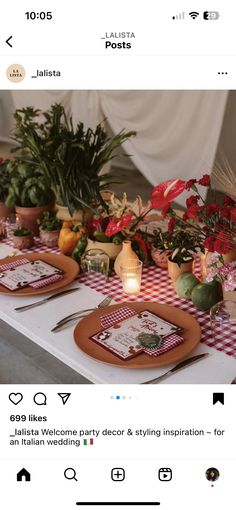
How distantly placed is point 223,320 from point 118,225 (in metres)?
0.37

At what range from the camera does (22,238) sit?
4.92ft

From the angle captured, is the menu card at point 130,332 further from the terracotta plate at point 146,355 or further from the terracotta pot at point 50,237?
the terracotta pot at point 50,237

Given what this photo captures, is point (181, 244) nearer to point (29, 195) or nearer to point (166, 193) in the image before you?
point (166, 193)

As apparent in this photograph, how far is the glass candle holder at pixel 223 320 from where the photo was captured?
108cm

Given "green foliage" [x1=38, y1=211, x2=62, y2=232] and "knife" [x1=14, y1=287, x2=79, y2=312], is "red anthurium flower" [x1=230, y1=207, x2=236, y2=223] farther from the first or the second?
"green foliage" [x1=38, y1=211, x2=62, y2=232]

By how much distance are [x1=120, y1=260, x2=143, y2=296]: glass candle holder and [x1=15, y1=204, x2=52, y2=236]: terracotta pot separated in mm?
442

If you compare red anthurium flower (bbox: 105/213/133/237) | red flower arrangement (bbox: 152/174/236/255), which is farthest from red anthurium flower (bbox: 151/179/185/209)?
red anthurium flower (bbox: 105/213/133/237)

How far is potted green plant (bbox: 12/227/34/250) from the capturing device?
4.93 ft

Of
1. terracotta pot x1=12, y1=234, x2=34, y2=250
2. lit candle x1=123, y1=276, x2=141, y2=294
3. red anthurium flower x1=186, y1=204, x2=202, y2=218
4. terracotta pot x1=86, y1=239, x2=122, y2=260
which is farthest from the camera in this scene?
terracotta pot x1=12, y1=234, x2=34, y2=250

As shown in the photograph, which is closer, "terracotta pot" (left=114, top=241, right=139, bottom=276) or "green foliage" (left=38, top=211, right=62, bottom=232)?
"terracotta pot" (left=114, top=241, right=139, bottom=276)
